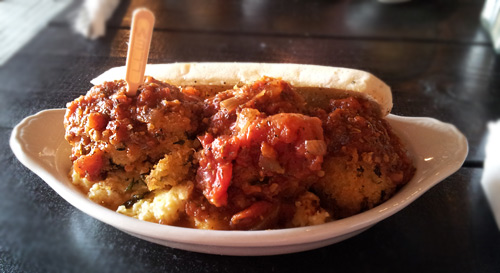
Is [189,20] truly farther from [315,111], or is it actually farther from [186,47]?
[315,111]

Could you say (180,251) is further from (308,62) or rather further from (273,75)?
(308,62)

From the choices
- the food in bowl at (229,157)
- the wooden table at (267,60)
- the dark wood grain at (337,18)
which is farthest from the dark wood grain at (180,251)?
the dark wood grain at (337,18)

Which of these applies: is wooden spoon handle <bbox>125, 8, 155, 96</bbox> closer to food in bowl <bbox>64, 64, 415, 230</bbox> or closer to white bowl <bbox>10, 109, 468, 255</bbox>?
food in bowl <bbox>64, 64, 415, 230</bbox>

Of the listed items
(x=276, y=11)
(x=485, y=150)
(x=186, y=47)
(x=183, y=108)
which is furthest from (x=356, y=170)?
(x=276, y=11)

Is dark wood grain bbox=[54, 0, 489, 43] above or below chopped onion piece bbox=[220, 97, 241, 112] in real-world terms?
below

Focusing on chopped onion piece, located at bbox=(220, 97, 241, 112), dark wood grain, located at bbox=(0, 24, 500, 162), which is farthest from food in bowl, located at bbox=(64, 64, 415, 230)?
dark wood grain, located at bbox=(0, 24, 500, 162)

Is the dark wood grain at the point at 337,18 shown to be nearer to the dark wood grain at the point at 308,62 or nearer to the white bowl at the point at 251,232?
the dark wood grain at the point at 308,62
